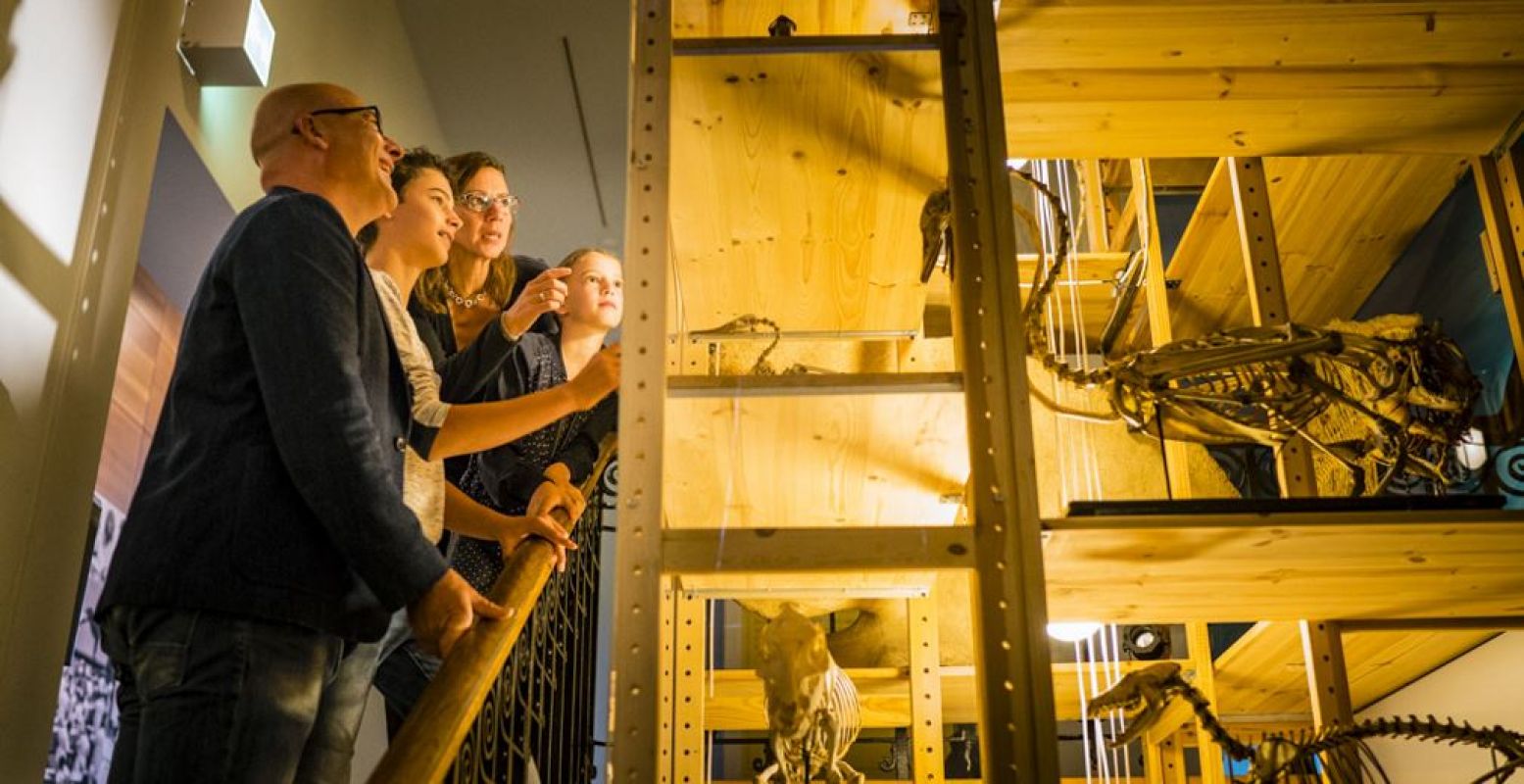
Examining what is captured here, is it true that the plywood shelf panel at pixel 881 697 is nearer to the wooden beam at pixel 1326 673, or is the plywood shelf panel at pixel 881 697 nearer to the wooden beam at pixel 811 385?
the wooden beam at pixel 1326 673

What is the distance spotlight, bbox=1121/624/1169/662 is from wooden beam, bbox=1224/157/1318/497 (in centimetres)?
155

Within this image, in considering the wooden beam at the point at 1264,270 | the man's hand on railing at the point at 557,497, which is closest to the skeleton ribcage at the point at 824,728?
the man's hand on railing at the point at 557,497

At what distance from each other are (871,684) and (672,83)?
2177mm

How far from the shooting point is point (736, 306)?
2.99m

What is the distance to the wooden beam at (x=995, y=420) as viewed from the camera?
6.13 ft

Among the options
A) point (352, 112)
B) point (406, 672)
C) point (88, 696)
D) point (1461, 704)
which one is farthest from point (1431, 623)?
point (88, 696)

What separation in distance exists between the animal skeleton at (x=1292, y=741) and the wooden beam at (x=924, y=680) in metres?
0.65

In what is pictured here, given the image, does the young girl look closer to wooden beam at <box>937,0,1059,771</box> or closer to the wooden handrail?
the wooden handrail

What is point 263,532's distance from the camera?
1.63 metres

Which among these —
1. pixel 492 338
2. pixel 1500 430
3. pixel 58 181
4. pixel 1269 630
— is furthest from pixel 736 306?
pixel 1500 430

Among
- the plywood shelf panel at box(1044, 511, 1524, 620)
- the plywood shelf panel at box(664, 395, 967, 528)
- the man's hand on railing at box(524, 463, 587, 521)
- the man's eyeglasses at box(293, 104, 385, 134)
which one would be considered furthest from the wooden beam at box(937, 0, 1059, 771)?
the man's eyeglasses at box(293, 104, 385, 134)

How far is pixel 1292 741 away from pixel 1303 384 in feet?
2.30

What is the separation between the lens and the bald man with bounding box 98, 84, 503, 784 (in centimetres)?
157

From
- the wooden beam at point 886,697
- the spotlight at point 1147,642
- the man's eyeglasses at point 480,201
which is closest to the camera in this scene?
the man's eyeglasses at point 480,201
